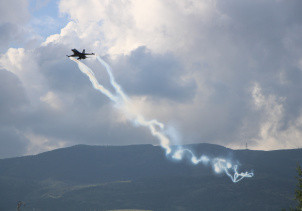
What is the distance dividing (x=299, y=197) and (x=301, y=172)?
6.41m

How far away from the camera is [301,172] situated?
7975 cm

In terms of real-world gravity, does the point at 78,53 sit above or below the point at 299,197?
above

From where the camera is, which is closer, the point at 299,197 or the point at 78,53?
the point at 299,197

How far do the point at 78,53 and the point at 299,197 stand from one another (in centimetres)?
6922

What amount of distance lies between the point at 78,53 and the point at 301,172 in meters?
66.6

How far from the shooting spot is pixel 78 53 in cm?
11325

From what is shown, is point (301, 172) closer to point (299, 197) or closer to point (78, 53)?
point (299, 197)

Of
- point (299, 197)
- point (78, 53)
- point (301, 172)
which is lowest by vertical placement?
point (299, 197)

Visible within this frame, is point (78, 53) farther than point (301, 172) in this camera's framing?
Yes

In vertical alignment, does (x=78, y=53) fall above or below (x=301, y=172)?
above

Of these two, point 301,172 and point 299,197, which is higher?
point 301,172

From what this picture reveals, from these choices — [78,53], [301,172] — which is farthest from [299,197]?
[78,53]
